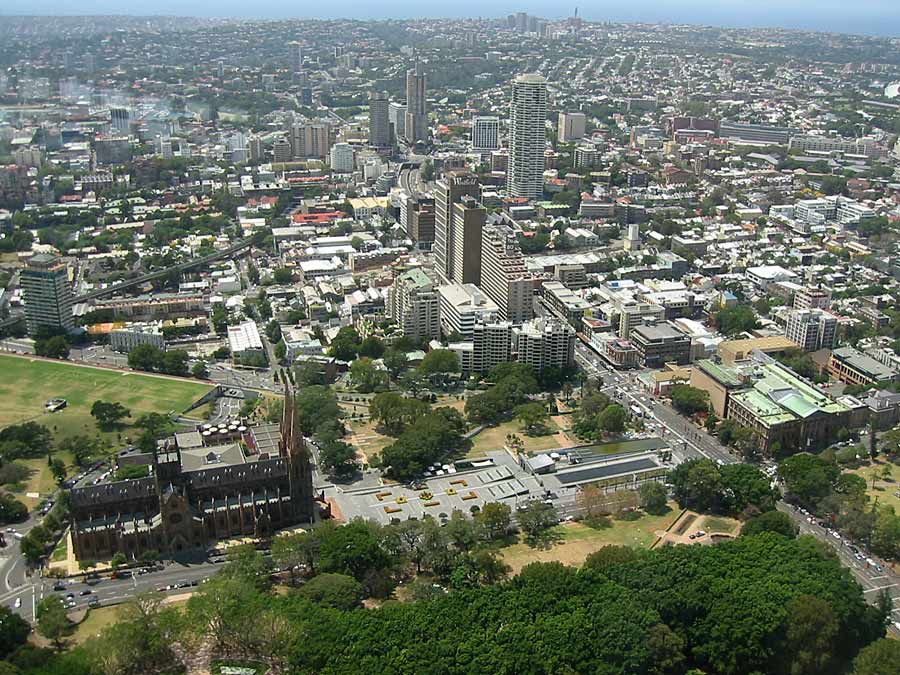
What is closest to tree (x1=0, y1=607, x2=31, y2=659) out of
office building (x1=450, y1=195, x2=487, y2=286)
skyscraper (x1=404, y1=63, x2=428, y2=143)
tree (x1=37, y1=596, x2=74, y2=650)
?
tree (x1=37, y1=596, x2=74, y2=650)

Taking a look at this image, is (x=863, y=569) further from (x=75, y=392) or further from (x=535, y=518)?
(x=75, y=392)

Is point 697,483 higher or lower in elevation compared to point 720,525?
higher

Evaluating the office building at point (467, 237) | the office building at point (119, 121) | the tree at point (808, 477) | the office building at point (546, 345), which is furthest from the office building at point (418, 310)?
the office building at point (119, 121)

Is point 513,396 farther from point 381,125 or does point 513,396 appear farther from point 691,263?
point 381,125

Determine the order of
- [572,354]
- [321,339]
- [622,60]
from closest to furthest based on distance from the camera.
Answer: [572,354] → [321,339] → [622,60]

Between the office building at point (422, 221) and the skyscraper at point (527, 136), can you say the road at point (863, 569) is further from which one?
the skyscraper at point (527, 136)

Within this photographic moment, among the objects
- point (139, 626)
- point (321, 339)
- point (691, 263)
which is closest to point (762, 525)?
point (139, 626)

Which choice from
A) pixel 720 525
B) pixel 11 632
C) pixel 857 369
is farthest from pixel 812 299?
pixel 11 632
